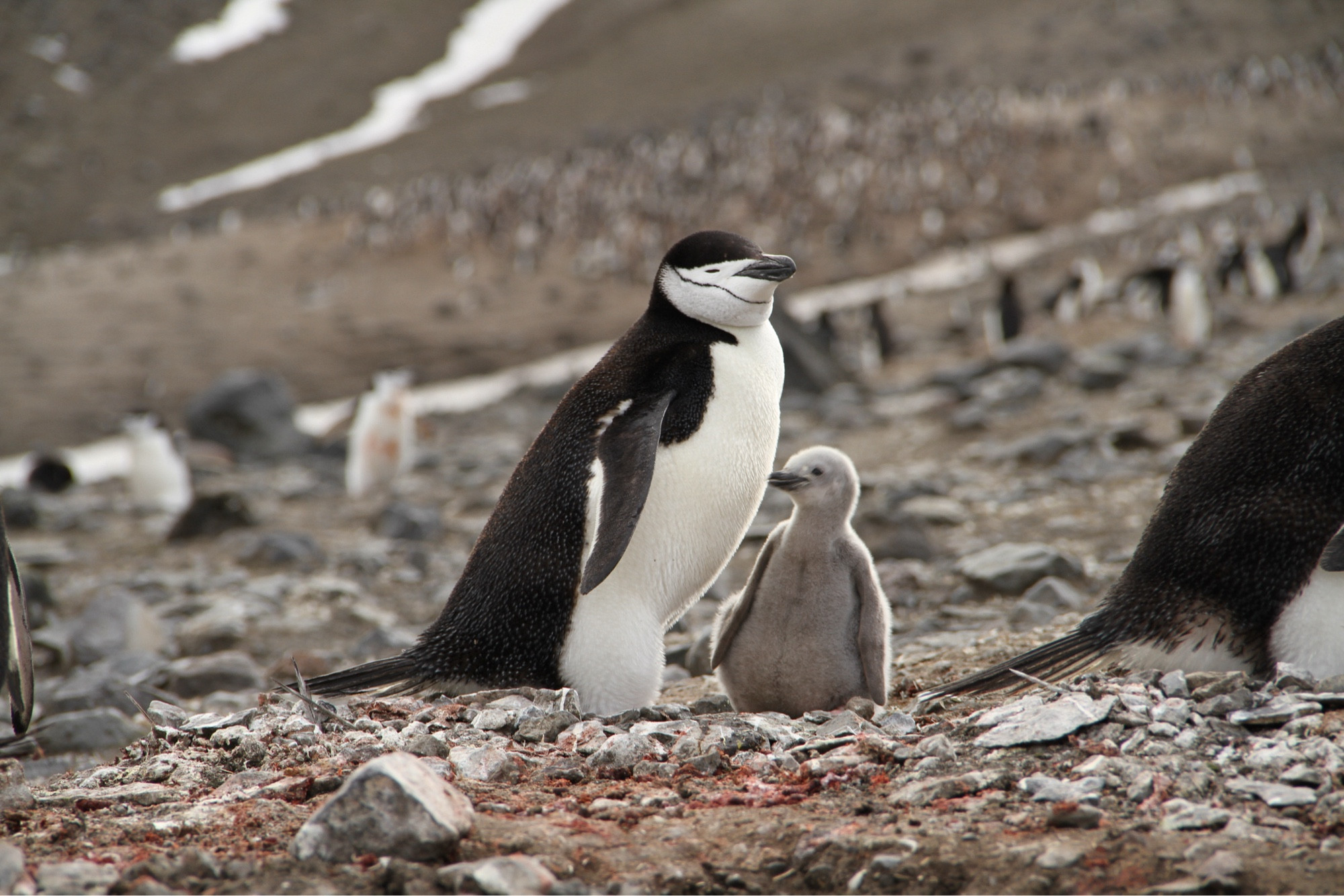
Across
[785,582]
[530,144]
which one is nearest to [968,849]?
[785,582]

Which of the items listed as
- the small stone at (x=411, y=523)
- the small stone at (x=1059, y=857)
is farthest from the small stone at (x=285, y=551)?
the small stone at (x=1059, y=857)

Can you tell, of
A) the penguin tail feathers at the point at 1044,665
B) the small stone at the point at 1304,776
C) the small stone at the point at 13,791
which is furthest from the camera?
the penguin tail feathers at the point at 1044,665

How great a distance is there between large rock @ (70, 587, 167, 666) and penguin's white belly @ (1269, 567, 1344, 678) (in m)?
5.15

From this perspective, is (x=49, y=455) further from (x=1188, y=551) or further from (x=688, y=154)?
(x=688, y=154)

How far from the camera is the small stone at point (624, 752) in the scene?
280 centimetres

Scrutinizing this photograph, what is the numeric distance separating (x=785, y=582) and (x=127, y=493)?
1140 centimetres

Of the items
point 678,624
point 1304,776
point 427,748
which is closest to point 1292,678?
point 1304,776

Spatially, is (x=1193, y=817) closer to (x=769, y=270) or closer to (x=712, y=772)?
(x=712, y=772)

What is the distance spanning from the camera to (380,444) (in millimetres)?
10906

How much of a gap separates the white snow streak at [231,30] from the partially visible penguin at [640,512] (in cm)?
5976

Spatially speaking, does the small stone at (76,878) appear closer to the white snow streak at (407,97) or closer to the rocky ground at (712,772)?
the rocky ground at (712,772)

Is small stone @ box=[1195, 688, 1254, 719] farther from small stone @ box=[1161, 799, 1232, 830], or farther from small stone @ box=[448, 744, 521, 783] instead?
small stone @ box=[448, 744, 521, 783]

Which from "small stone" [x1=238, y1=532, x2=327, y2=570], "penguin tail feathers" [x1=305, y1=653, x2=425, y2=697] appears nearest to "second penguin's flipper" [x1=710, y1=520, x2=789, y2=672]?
"penguin tail feathers" [x1=305, y1=653, x2=425, y2=697]

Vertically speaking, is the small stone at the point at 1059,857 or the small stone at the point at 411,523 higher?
the small stone at the point at 1059,857
